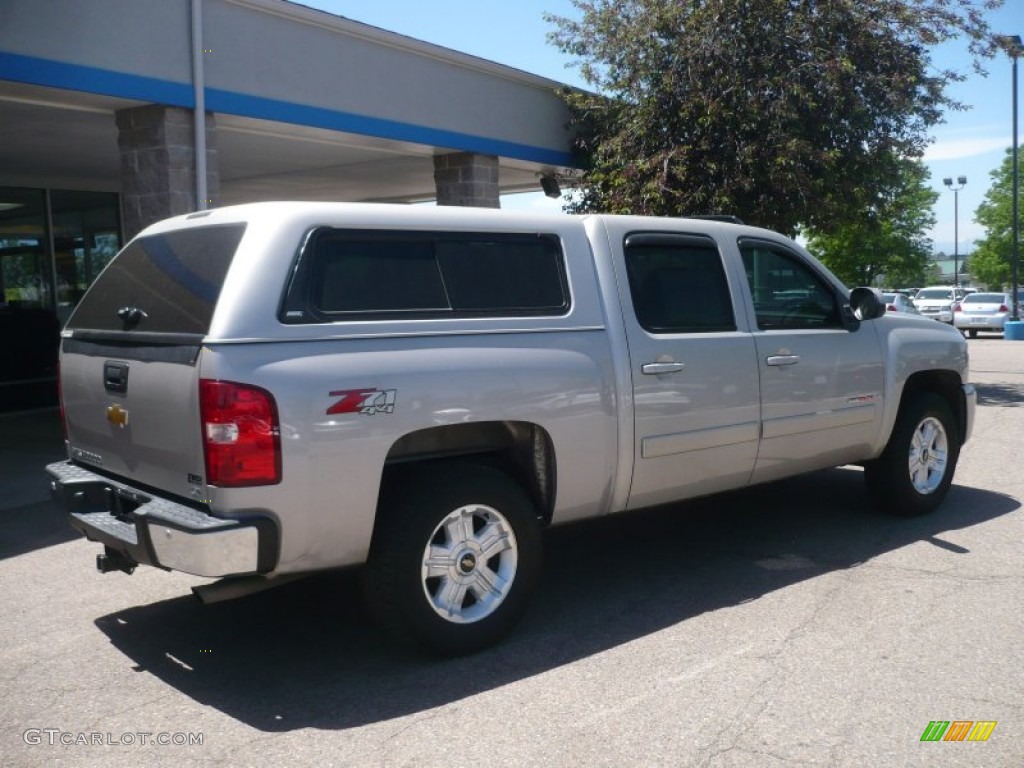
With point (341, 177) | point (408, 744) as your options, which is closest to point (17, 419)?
point (341, 177)

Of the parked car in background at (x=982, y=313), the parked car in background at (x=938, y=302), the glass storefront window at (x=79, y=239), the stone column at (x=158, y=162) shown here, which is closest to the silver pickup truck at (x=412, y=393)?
the stone column at (x=158, y=162)

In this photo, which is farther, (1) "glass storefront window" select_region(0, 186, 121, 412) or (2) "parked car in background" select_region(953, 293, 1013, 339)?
(2) "parked car in background" select_region(953, 293, 1013, 339)

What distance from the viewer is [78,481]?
15.2 feet

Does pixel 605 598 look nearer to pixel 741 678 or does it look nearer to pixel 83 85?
pixel 741 678

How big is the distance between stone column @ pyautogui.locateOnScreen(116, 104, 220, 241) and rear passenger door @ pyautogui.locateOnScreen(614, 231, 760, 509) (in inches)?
219

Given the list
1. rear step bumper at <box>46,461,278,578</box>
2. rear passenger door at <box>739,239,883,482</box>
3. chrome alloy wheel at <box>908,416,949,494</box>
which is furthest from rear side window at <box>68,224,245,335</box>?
chrome alloy wheel at <box>908,416,949,494</box>

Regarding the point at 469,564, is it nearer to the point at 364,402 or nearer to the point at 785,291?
the point at 364,402

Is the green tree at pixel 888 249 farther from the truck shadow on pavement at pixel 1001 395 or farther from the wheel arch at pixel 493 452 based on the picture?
the wheel arch at pixel 493 452

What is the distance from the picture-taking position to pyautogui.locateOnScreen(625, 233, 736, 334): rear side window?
17.5 ft

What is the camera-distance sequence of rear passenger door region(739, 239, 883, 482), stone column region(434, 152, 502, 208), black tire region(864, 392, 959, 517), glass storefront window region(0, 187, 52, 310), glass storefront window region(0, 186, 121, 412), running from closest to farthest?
1. rear passenger door region(739, 239, 883, 482)
2. black tire region(864, 392, 959, 517)
3. stone column region(434, 152, 502, 208)
4. glass storefront window region(0, 186, 121, 412)
5. glass storefront window region(0, 187, 52, 310)

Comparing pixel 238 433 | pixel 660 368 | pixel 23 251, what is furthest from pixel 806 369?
pixel 23 251

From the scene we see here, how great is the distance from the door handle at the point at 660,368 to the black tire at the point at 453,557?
952 millimetres

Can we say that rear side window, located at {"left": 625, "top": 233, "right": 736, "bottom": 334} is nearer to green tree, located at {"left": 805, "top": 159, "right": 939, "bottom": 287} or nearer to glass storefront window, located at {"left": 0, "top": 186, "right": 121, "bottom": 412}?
glass storefront window, located at {"left": 0, "top": 186, "right": 121, "bottom": 412}

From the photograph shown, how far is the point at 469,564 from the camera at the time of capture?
4.50 metres
